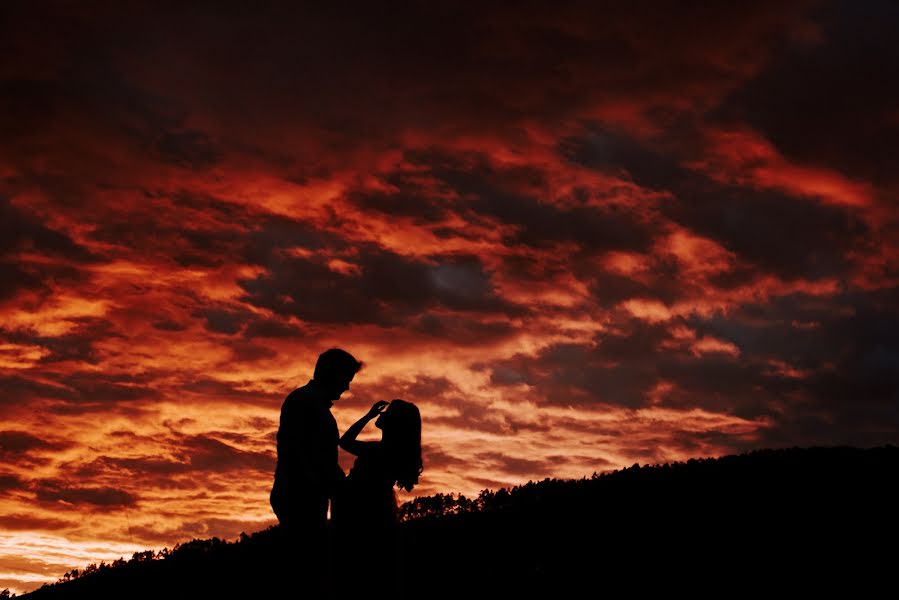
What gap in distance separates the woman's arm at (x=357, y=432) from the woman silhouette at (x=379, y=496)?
0.05ft

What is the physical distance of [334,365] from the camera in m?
8.70

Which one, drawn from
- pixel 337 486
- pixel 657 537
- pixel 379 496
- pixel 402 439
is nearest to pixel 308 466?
pixel 337 486

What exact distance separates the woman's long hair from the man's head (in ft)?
2.15

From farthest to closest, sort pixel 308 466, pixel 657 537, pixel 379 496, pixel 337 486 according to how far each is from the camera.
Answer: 1. pixel 657 537
2. pixel 379 496
3. pixel 337 486
4. pixel 308 466

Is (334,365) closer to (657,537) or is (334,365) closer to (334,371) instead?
(334,371)

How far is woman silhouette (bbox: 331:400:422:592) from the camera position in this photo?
898cm

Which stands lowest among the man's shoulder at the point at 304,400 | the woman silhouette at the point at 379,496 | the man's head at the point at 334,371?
the woman silhouette at the point at 379,496

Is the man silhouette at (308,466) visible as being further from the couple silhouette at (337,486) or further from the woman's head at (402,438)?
the woman's head at (402,438)

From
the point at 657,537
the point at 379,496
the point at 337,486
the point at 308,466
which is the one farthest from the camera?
the point at 657,537

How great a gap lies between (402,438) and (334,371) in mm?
1047

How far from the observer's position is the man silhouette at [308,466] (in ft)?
27.7

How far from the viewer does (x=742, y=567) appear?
45.3 feet

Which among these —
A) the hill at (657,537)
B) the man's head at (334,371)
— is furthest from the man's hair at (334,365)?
the hill at (657,537)

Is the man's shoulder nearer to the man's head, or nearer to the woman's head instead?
the man's head
